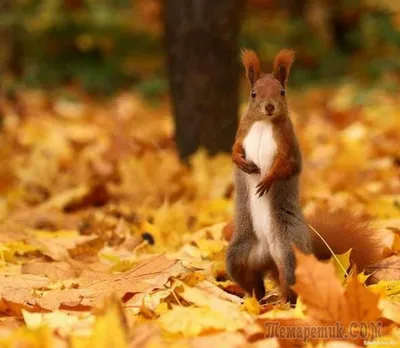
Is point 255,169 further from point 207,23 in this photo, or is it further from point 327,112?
point 327,112

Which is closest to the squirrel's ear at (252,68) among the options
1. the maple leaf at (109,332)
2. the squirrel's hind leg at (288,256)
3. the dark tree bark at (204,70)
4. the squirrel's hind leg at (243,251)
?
the squirrel's hind leg at (243,251)

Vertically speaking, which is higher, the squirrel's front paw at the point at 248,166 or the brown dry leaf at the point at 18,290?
the squirrel's front paw at the point at 248,166

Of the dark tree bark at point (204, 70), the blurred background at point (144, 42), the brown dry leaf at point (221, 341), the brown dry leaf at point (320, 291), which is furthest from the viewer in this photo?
the blurred background at point (144, 42)

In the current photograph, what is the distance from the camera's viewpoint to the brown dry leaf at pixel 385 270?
10.1ft

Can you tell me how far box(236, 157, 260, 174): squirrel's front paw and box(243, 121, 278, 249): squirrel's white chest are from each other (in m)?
0.01

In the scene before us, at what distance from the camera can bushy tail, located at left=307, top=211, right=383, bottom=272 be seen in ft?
10.1

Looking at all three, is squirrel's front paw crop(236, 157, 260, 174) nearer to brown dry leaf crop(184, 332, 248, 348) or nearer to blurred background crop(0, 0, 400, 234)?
brown dry leaf crop(184, 332, 248, 348)

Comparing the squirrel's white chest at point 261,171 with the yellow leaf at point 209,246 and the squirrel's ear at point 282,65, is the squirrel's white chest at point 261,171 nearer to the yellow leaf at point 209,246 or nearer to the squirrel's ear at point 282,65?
the squirrel's ear at point 282,65

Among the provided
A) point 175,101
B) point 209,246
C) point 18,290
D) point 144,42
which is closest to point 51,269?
point 18,290

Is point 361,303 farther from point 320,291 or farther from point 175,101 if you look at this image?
point 175,101

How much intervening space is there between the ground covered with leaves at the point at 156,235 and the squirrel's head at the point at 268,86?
564mm

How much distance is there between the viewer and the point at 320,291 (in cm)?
231

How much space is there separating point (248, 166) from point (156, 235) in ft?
3.94

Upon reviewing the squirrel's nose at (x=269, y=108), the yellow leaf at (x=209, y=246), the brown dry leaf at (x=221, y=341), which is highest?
the squirrel's nose at (x=269, y=108)
